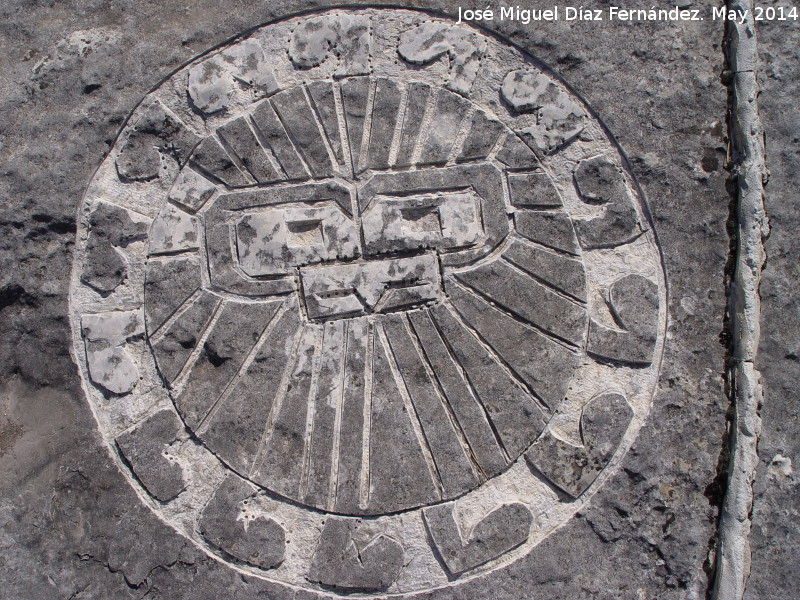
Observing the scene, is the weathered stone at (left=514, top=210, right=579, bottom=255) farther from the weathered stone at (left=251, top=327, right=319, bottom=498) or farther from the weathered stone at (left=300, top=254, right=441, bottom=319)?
the weathered stone at (left=251, top=327, right=319, bottom=498)

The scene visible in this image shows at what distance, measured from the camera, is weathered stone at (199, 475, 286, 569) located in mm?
3275

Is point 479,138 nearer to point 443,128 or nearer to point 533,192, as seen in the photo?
point 443,128

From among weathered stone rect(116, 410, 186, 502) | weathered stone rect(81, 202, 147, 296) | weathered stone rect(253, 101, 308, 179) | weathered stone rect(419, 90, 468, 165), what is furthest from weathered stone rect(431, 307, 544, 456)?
weathered stone rect(81, 202, 147, 296)

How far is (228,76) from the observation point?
3346 mm

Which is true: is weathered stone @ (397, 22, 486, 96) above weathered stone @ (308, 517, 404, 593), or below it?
above

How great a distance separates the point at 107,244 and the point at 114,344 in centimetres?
56

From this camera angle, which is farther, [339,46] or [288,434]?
[339,46]

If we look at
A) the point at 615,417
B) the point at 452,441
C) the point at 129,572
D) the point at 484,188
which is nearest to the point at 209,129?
the point at 484,188

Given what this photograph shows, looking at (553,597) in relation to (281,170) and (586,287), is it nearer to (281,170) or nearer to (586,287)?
(586,287)

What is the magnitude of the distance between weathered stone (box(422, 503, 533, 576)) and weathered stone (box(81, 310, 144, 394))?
182cm

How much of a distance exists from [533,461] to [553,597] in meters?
0.76

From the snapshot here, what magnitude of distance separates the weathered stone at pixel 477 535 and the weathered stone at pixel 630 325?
102 cm

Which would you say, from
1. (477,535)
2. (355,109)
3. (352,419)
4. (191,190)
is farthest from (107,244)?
(477,535)

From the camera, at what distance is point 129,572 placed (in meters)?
3.30
